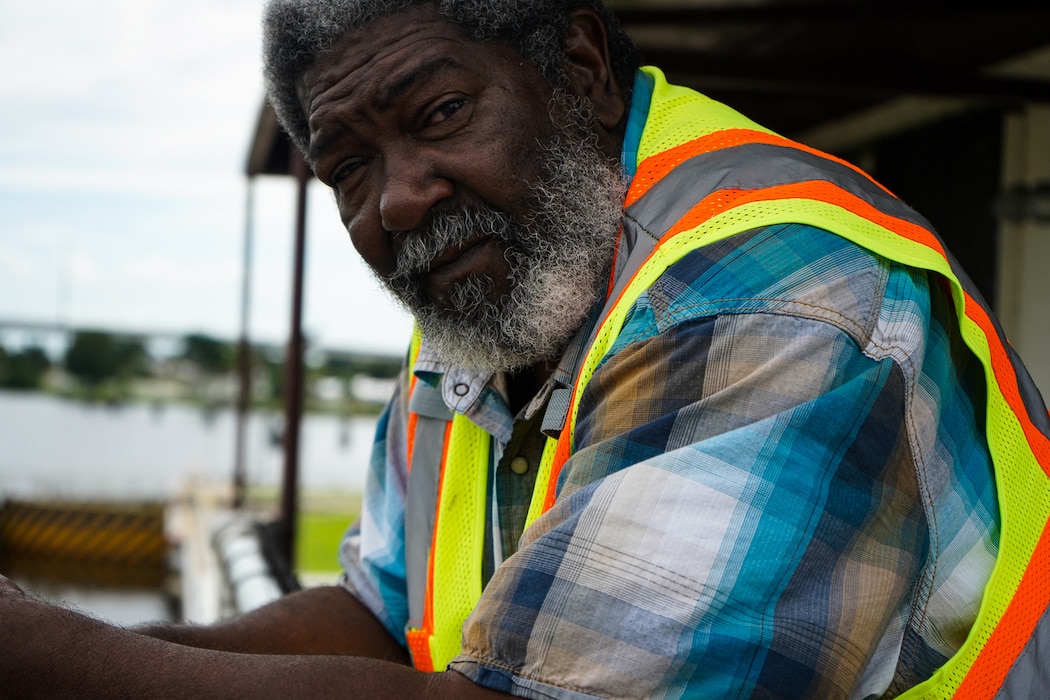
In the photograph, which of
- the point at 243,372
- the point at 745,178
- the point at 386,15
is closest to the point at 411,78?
the point at 386,15

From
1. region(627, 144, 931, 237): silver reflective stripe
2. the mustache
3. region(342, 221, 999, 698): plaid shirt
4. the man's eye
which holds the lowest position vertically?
region(342, 221, 999, 698): plaid shirt

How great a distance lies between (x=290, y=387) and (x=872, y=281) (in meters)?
4.30

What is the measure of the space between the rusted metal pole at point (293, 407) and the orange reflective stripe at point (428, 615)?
330cm

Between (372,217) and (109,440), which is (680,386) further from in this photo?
(109,440)

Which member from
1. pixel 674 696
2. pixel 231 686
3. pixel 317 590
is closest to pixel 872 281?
pixel 674 696

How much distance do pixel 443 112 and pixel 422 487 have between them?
699 mm

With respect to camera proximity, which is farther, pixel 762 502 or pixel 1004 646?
pixel 1004 646

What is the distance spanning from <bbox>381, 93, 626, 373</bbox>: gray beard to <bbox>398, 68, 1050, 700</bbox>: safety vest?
0.13 metres

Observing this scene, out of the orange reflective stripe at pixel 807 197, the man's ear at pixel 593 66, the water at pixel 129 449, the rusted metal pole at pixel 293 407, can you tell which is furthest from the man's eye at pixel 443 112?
the water at pixel 129 449

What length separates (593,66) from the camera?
69.2 inches

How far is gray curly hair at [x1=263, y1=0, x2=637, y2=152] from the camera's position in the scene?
1599 millimetres

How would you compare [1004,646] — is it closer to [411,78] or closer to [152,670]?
[152,670]

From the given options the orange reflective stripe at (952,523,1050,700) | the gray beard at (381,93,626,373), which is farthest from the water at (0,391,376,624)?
the orange reflective stripe at (952,523,1050,700)

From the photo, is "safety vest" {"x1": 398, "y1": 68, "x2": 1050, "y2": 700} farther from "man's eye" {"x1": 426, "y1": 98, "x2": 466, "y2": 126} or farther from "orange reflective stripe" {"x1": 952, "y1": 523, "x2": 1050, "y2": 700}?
"man's eye" {"x1": 426, "y1": 98, "x2": 466, "y2": 126}
